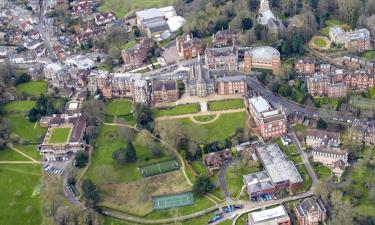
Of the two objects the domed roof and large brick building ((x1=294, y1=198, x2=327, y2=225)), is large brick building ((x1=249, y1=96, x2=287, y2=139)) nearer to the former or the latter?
large brick building ((x1=294, y1=198, x2=327, y2=225))

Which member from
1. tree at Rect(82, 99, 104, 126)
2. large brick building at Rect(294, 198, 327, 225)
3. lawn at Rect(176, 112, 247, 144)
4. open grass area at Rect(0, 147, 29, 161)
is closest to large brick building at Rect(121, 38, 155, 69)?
tree at Rect(82, 99, 104, 126)

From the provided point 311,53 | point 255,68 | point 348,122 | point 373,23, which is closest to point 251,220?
point 348,122

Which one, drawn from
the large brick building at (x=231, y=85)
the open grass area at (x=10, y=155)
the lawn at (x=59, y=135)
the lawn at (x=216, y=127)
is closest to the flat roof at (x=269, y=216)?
the lawn at (x=216, y=127)

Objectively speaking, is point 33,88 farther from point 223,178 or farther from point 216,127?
point 223,178

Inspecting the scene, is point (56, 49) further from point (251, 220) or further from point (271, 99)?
point (251, 220)

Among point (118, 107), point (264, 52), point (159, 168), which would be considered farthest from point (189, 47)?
point (159, 168)
